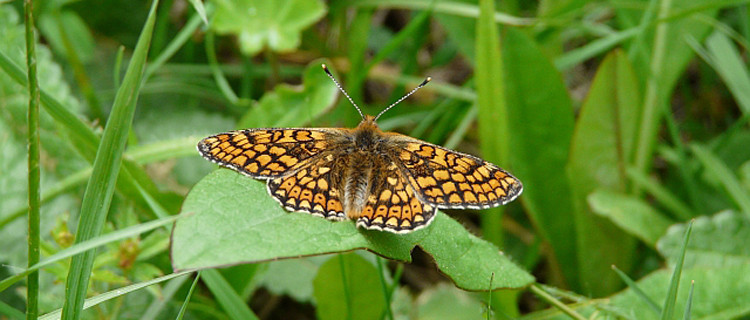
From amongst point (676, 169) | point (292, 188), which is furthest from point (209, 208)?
point (676, 169)

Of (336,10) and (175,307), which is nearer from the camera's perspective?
(175,307)

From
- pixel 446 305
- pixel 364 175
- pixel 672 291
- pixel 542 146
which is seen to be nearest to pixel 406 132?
pixel 542 146

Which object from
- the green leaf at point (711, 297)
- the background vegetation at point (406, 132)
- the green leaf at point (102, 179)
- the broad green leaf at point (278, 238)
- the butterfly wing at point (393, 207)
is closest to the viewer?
the broad green leaf at point (278, 238)

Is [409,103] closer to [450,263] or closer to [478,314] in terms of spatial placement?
[478,314]

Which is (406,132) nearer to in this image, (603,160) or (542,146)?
(542,146)

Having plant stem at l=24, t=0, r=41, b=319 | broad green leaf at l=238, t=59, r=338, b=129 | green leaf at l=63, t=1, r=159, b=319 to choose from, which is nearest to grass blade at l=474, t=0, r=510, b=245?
broad green leaf at l=238, t=59, r=338, b=129

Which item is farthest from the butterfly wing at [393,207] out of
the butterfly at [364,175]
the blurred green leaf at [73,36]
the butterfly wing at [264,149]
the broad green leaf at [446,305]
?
the blurred green leaf at [73,36]

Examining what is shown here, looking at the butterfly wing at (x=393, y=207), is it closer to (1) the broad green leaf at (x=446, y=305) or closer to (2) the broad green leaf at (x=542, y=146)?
(1) the broad green leaf at (x=446, y=305)

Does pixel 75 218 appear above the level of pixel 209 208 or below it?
above
